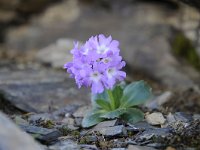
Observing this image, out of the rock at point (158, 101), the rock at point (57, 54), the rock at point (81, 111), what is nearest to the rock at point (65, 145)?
the rock at point (81, 111)

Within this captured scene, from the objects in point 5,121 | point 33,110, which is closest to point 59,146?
point 5,121

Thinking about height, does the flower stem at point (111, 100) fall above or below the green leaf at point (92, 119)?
above

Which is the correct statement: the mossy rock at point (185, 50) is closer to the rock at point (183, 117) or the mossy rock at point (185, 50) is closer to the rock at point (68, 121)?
the rock at point (183, 117)

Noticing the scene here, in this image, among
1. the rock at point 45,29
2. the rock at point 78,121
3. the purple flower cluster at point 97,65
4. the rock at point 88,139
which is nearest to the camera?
the rock at point 88,139

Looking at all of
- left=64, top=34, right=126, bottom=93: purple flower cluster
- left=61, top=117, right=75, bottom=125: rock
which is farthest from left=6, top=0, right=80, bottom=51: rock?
left=64, top=34, right=126, bottom=93: purple flower cluster

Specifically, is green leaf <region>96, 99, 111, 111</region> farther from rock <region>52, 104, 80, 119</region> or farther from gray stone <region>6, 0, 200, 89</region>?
gray stone <region>6, 0, 200, 89</region>

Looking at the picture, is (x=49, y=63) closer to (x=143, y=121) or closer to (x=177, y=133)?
(x=143, y=121)

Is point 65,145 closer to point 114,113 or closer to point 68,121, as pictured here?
point 114,113
